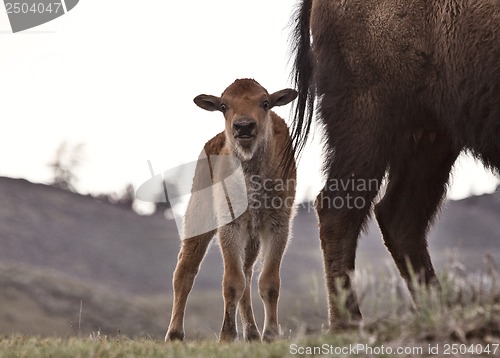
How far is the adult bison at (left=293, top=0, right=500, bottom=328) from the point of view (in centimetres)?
551

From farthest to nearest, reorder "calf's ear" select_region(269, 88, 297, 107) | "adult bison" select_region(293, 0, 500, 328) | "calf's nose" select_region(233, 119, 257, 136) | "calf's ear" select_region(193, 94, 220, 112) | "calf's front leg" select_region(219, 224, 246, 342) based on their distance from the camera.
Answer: "calf's ear" select_region(193, 94, 220, 112), "calf's ear" select_region(269, 88, 297, 107), "calf's nose" select_region(233, 119, 257, 136), "calf's front leg" select_region(219, 224, 246, 342), "adult bison" select_region(293, 0, 500, 328)

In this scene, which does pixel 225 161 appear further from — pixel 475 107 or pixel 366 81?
pixel 475 107

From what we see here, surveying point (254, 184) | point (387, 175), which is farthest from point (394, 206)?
point (254, 184)

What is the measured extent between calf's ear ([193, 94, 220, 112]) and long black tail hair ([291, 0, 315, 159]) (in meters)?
0.69

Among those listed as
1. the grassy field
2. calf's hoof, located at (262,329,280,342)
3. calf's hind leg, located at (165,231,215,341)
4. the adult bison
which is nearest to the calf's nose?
the adult bison

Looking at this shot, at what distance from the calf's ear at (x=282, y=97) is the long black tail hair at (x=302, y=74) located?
125 mm

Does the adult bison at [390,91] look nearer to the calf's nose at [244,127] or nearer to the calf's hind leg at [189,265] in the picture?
the calf's nose at [244,127]

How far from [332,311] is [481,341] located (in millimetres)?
1925

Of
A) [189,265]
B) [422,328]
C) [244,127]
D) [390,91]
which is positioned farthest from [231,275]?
[422,328]

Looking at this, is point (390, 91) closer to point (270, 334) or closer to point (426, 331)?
point (270, 334)

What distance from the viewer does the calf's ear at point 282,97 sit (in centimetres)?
656

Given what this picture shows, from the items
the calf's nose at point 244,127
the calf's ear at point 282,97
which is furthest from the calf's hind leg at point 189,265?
the calf's ear at point 282,97

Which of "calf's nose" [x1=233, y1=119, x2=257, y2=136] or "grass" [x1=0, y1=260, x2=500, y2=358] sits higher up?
"calf's nose" [x1=233, y1=119, x2=257, y2=136]

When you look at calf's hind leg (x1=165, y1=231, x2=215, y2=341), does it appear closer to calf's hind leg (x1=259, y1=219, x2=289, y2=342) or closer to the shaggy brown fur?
the shaggy brown fur
